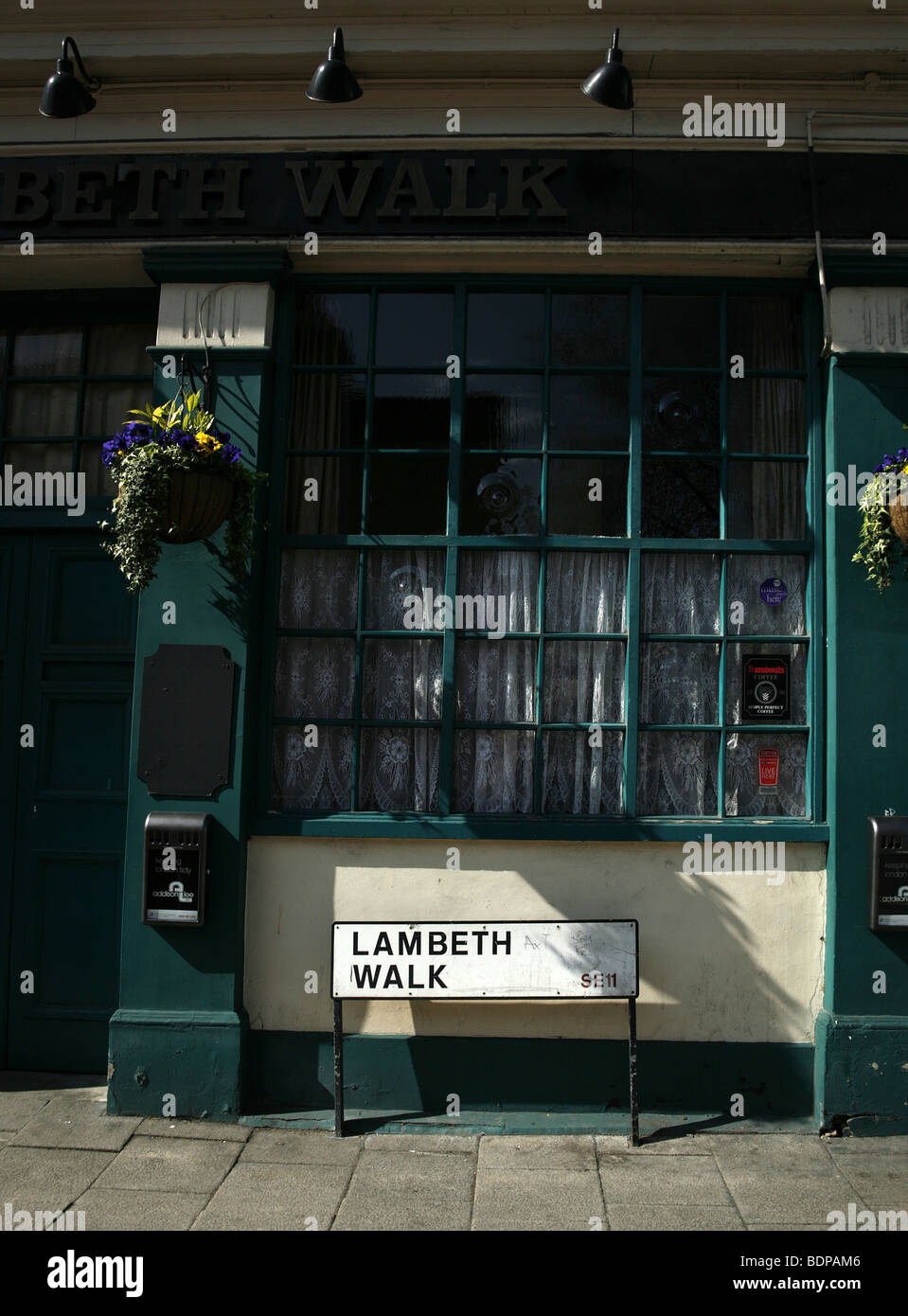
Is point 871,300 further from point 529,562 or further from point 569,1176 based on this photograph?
point 569,1176

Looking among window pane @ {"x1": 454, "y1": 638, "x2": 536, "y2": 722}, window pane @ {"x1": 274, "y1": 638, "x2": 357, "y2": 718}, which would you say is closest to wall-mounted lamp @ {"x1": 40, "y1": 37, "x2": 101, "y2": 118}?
window pane @ {"x1": 274, "y1": 638, "x2": 357, "y2": 718}

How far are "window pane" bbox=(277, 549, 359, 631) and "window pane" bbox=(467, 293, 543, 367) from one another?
133cm

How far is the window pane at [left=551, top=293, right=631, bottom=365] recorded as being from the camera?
18.9 ft

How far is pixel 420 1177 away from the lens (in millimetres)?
4645

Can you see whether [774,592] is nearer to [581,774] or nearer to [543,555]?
[543,555]

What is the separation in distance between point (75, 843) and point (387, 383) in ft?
10.2

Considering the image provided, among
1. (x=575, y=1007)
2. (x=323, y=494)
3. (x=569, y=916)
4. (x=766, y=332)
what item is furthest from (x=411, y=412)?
(x=575, y=1007)

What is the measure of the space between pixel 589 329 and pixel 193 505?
93.8 inches

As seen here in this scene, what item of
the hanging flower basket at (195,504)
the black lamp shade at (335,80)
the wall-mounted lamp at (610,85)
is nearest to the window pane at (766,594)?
the wall-mounted lamp at (610,85)

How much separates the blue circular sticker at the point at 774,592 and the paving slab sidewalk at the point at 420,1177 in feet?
8.82

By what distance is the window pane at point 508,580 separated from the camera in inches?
223

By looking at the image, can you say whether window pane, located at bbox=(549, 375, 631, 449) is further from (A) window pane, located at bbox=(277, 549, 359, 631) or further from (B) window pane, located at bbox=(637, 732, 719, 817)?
(B) window pane, located at bbox=(637, 732, 719, 817)

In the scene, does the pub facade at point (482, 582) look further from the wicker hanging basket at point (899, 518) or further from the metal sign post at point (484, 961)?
the wicker hanging basket at point (899, 518)

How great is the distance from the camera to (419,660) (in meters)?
5.66
